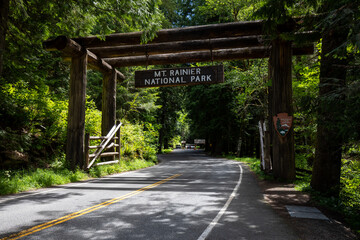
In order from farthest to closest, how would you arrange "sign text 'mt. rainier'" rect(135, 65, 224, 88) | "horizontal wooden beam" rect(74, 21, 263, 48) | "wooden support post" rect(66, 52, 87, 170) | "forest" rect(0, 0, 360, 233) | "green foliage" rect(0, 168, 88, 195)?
1. "wooden support post" rect(66, 52, 87, 170)
2. "sign text 'mt. rainier'" rect(135, 65, 224, 88)
3. "horizontal wooden beam" rect(74, 21, 263, 48)
4. "green foliage" rect(0, 168, 88, 195)
5. "forest" rect(0, 0, 360, 233)

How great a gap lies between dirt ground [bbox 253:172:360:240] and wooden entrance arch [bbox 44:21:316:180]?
239 cm

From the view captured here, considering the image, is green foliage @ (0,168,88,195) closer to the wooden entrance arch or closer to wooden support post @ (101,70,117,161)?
the wooden entrance arch

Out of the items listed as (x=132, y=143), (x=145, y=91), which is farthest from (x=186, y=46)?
(x=145, y=91)

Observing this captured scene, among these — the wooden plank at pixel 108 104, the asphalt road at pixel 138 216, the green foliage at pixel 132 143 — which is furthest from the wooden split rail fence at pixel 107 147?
the asphalt road at pixel 138 216

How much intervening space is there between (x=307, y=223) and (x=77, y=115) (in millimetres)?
9245

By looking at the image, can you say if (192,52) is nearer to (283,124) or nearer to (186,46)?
(186,46)

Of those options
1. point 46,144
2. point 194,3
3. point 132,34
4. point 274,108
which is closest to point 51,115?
point 46,144

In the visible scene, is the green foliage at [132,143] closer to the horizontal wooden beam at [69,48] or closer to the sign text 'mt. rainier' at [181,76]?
the horizontal wooden beam at [69,48]

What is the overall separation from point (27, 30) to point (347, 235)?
12.1 meters

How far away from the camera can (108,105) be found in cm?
1315

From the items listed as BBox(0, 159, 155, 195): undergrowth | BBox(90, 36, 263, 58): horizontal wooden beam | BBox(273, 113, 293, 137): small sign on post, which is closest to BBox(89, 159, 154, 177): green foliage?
BBox(0, 159, 155, 195): undergrowth

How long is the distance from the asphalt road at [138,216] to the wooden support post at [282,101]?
94.2 inches

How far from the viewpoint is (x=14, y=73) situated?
34.2ft

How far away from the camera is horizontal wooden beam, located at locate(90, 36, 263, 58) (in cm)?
1037
